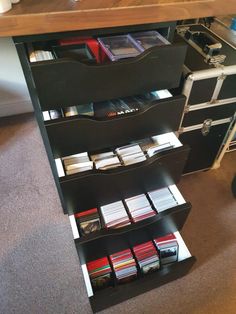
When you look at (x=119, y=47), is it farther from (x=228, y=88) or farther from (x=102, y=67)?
(x=228, y=88)

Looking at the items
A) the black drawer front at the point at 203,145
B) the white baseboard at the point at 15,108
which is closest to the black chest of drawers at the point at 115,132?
the black drawer front at the point at 203,145

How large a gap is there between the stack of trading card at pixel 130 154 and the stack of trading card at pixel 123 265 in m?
0.33

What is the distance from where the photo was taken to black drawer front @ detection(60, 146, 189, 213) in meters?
0.71

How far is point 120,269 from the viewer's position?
2.90 feet

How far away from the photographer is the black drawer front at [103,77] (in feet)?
1.92

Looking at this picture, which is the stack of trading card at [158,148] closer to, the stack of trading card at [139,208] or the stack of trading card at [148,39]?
the stack of trading card at [139,208]

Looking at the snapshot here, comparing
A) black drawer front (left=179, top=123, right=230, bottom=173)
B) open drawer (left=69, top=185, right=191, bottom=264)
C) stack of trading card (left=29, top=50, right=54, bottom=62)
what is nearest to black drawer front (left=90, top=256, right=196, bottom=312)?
open drawer (left=69, top=185, right=191, bottom=264)

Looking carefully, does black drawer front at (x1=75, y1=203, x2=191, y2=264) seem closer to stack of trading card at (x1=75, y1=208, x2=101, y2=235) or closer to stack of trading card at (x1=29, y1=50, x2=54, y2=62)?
stack of trading card at (x1=75, y1=208, x2=101, y2=235)

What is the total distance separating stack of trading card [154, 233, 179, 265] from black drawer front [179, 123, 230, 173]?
0.41 meters

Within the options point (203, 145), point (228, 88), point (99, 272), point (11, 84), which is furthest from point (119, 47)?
point (11, 84)

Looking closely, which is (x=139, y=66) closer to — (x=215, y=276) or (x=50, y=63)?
(x=50, y=63)

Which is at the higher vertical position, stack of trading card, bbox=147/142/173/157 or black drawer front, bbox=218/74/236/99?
black drawer front, bbox=218/74/236/99

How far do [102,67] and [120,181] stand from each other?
0.34m

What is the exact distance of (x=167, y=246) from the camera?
36.0 inches
